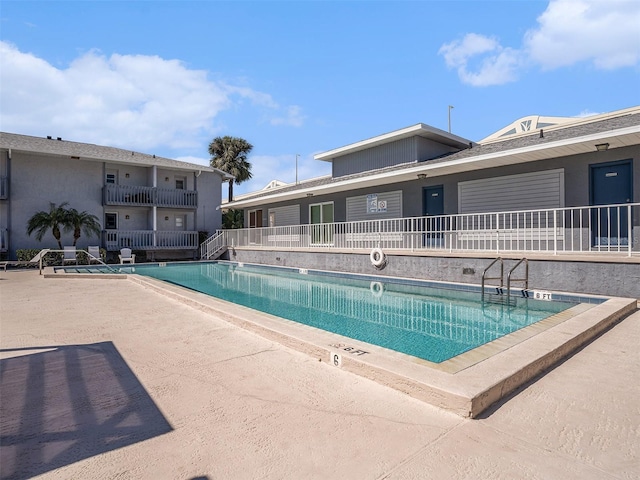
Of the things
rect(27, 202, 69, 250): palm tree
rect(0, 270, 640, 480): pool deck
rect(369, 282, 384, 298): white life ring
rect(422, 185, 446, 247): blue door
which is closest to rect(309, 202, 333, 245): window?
rect(422, 185, 446, 247): blue door

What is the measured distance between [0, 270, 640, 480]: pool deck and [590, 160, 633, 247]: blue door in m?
6.40

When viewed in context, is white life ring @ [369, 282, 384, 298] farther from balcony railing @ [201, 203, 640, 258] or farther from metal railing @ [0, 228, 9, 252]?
metal railing @ [0, 228, 9, 252]

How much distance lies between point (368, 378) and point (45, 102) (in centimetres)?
1729

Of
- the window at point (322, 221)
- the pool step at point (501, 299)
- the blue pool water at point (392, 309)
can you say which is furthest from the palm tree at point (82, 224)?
the pool step at point (501, 299)

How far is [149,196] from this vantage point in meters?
23.2

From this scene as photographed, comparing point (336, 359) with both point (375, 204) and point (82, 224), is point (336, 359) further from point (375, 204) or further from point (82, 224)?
point (82, 224)

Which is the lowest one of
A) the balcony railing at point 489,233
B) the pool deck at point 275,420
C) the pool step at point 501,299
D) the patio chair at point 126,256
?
the pool step at point 501,299

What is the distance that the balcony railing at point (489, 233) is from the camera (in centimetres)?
956

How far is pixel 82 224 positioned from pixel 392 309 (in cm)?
1950

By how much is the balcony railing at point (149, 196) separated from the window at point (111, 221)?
1.32m

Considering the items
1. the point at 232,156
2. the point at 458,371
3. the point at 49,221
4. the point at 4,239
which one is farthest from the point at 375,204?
the point at 232,156

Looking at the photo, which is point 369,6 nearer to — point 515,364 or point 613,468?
point 515,364

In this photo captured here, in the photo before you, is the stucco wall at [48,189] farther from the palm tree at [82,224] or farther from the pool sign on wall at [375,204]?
the pool sign on wall at [375,204]

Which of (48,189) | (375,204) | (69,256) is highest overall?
(48,189)
